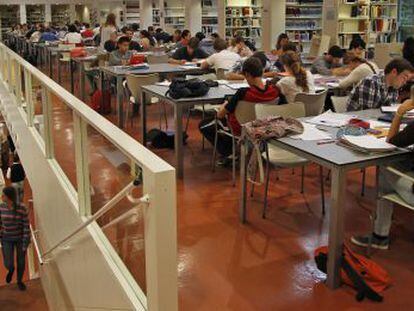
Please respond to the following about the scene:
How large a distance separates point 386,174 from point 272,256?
87 cm

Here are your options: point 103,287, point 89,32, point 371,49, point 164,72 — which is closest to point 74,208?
point 103,287

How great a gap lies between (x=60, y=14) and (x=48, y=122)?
23345 mm

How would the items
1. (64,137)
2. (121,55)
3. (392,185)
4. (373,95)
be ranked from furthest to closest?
(121,55), (373,95), (64,137), (392,185)

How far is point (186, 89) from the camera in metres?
4.90

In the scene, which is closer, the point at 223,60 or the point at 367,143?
the point at 367,143

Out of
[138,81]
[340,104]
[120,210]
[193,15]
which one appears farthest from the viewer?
[193,15]

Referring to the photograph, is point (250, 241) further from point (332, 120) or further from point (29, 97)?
point (29, 97)

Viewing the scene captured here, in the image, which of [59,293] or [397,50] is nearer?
[59,293]

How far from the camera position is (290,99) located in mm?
4898

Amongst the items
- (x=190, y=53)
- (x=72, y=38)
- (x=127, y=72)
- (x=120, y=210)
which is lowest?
(x=120, y=210)

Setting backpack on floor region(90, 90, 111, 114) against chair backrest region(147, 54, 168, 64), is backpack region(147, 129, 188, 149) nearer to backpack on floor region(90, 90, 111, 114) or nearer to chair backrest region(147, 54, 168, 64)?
backpack on floor region(90, 90, 111, 114)

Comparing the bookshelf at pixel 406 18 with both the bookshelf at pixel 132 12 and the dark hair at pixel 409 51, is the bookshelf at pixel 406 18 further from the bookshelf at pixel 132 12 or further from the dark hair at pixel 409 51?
the bookshelf at pixel 132 12

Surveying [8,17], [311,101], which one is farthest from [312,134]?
A: [8,17]

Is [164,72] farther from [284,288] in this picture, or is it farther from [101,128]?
[101,128]
